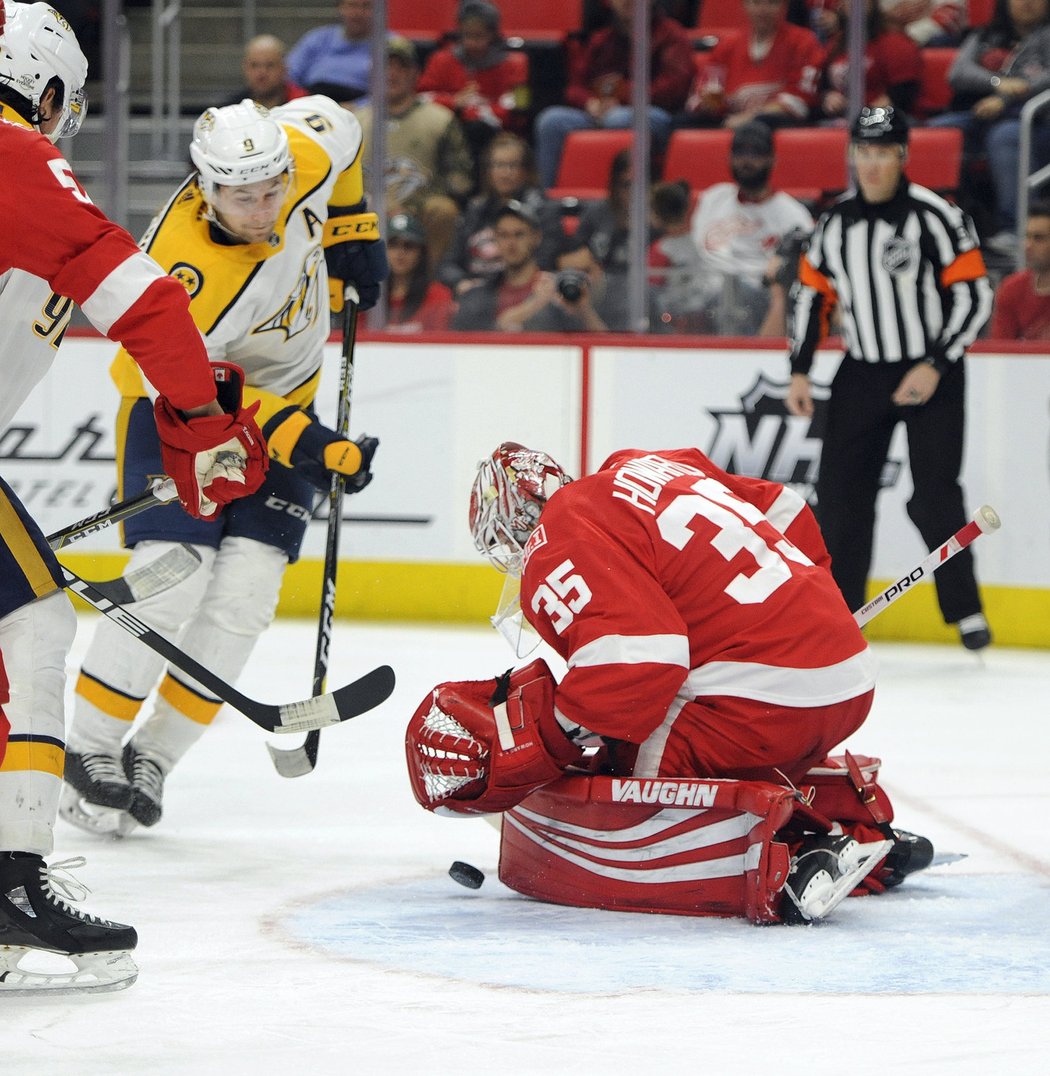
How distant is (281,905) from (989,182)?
400 centimetres

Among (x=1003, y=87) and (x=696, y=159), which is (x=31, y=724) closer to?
(x=696, y=159)

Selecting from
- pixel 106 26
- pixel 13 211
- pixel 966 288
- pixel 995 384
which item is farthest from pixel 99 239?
pixel 106 26

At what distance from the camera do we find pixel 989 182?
5.88 meters

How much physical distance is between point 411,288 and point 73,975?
3809 millimetres

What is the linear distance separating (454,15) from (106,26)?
1097 mm

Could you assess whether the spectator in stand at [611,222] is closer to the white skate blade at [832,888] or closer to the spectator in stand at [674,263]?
the spectator in stand at [674,263]

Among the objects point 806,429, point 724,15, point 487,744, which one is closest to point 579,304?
point 806,429

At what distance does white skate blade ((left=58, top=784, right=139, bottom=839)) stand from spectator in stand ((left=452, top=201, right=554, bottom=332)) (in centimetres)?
286

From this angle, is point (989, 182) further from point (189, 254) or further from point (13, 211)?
point (13, 211)

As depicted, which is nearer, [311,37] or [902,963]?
[902,963]

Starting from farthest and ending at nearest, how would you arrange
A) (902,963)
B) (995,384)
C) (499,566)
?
(995,384), (499,566), (902,963)

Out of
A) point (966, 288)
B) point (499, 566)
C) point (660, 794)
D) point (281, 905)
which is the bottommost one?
point (281, 905)

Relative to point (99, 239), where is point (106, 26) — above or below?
above

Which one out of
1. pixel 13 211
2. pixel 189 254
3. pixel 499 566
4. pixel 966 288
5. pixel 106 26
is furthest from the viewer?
pixel 106 26
